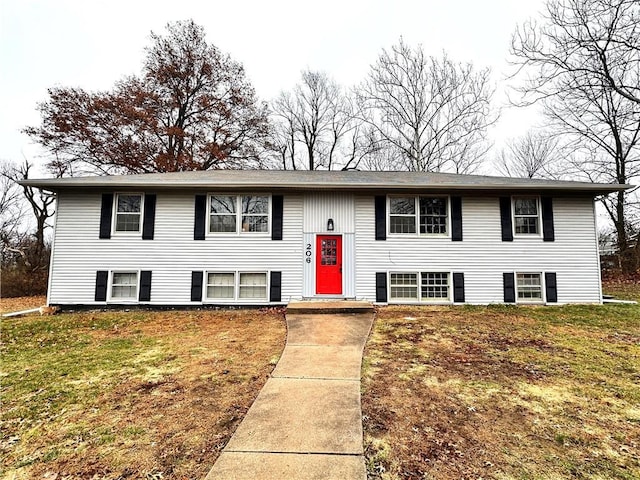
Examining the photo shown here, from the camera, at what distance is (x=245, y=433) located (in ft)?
8.40

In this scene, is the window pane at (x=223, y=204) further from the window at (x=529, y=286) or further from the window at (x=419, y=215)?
the window at (x=529, y=286)

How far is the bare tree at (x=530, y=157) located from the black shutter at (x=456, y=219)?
16634mm

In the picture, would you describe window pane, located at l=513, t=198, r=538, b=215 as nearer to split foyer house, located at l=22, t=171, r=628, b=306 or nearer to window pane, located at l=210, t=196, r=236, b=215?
split foyer house, located at l=22, t=171, r=628, b=306

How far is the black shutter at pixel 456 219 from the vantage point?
27.9ft

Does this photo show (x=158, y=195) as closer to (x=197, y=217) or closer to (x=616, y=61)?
(x=197, y=217)

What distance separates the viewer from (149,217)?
8289 mm

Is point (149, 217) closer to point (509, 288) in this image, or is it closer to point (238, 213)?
point (238, 213)

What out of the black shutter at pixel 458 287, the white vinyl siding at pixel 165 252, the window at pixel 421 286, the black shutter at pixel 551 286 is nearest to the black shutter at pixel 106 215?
the white vinyl siding at pixel 165 252

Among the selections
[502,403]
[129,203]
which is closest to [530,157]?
[502,403]

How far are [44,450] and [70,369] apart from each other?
2.14 meters

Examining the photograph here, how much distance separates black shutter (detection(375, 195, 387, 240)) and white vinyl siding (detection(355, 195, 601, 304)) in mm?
138

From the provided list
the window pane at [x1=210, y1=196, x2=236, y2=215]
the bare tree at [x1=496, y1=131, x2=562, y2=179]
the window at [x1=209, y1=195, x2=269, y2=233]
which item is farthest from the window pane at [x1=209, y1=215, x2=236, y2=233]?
the bare tree at [x1=496, y1=131, x2=562, y2=179]

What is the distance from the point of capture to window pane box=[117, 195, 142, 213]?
8.38 metres

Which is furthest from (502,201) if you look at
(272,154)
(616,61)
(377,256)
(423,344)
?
(272,154)
